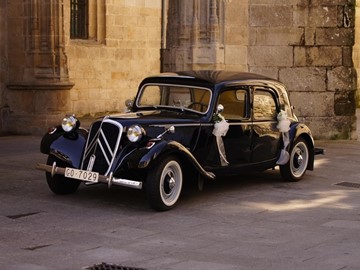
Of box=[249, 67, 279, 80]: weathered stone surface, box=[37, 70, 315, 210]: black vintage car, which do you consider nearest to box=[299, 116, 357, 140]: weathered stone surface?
box=[249, 67, 279, 80]: weathered stone surface

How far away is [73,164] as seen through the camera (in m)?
10.0

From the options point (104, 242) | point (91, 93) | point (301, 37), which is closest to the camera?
point (104, 242)

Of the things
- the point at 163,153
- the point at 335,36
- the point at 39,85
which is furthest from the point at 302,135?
the point at 39,85

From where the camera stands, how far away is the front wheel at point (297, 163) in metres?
11.6

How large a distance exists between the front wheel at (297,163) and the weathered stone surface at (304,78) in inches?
173

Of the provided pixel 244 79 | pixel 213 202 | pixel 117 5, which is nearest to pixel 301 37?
pixel 244 79

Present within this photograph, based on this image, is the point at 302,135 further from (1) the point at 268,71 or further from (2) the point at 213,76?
(1) the point at 268,71

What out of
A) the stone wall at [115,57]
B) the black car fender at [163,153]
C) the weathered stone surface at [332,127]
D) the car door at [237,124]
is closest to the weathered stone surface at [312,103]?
the weathered stone surface at [332,127]

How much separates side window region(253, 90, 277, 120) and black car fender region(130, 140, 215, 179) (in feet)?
5.26

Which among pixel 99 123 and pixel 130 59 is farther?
pixel 130 59

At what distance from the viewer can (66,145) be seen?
405 inches

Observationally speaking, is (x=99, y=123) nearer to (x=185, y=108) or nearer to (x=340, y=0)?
(x=185, y=108)

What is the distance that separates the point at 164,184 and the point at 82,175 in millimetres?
878

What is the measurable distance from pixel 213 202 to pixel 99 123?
60.8 inches
